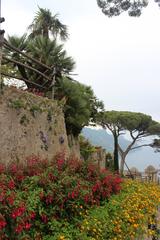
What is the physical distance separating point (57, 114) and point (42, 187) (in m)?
6.49

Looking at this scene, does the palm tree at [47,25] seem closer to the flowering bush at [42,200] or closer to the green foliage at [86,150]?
the green foliage at [86,150]

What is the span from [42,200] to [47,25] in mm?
21919

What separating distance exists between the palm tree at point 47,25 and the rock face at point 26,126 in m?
15.0

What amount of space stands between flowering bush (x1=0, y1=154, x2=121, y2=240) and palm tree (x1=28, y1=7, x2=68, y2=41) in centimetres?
1990

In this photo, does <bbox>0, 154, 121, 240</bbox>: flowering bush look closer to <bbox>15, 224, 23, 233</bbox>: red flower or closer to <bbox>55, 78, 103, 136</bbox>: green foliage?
<bbox>15, 224, 23, 233</bbox>: red flower

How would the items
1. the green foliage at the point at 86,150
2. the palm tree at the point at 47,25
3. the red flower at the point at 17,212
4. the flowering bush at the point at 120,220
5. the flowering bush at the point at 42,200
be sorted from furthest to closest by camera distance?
the palm tree at the point at 47,25, the green foliage at the point at 86,150, the flowering bush at the point at 120,220, the flowering bush at the point at 42,200, the red flower at the point at 17,212

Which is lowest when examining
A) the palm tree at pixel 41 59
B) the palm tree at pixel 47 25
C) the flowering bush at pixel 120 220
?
the flowering bush at pixel 120 220

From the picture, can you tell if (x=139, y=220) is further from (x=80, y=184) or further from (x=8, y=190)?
(x=8, y=190)

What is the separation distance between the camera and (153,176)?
79.9ft

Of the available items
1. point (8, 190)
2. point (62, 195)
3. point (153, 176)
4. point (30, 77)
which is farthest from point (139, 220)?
point (153, 176)

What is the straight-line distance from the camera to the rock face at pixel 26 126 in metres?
9.17

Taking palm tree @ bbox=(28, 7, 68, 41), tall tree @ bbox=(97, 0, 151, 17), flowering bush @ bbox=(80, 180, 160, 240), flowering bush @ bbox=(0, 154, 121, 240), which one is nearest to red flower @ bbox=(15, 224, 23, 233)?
flowering bush @ bbox=(0, 154, 121, 240)

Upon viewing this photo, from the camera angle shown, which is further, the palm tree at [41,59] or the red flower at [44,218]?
the palm tree at [41,59]

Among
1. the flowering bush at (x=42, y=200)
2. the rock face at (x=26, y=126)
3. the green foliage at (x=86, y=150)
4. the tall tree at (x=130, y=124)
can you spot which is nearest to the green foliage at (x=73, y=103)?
the rock face at (x=26, y=126)
